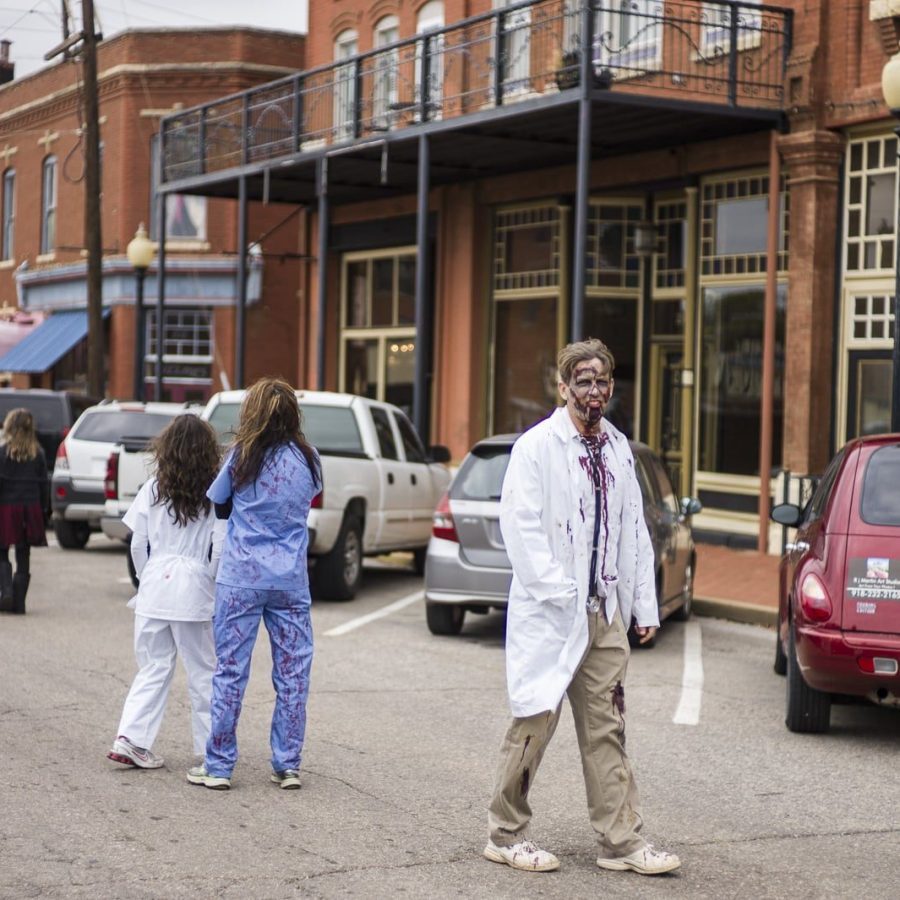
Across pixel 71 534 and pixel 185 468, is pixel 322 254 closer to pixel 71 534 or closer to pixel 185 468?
pixel 71 534

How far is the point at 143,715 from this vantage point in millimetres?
7141

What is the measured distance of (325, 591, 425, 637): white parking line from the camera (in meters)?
12.2

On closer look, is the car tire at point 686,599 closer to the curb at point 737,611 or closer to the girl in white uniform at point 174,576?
the curb at point 737,611

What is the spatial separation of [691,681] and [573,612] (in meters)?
4.86

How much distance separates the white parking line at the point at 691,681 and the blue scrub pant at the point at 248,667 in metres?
2.69

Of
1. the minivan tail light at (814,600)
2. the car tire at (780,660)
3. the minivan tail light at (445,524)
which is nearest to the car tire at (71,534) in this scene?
the minivan tail light at (445,524)

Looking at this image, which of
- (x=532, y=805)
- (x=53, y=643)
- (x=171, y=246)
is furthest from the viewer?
(x=171, y=246)

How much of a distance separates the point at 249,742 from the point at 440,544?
3949 mm

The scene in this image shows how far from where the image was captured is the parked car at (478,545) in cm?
1140

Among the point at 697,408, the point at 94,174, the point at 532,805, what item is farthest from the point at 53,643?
the point at 94,174

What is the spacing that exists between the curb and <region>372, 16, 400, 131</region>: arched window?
852 centimetres

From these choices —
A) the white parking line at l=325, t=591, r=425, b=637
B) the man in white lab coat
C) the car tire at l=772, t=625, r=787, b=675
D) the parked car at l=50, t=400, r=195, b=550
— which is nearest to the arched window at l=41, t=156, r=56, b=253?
the parked car at l=50, t=400, r=195, b=550

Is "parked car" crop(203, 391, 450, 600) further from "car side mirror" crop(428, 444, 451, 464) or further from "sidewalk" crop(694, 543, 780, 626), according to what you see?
"sidewalk" crop(694, 543, 780, 626)

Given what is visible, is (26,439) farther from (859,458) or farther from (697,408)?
(697,408)
